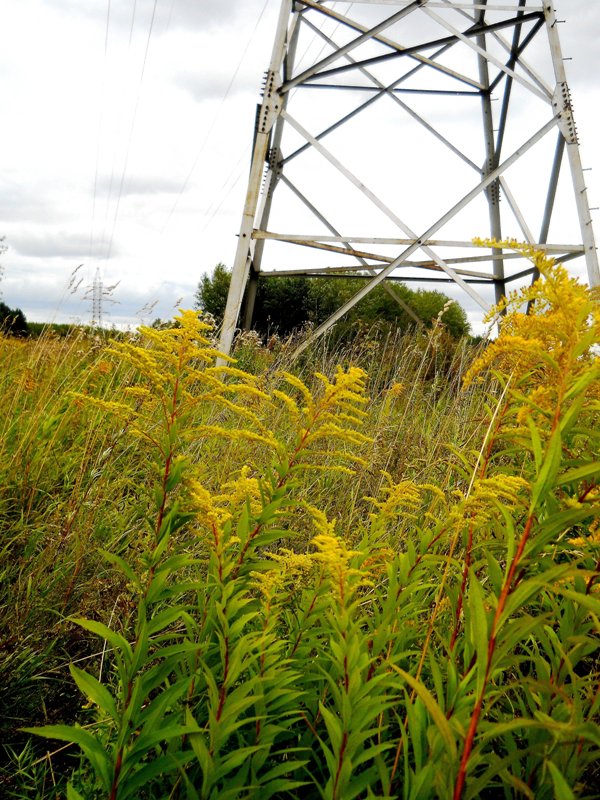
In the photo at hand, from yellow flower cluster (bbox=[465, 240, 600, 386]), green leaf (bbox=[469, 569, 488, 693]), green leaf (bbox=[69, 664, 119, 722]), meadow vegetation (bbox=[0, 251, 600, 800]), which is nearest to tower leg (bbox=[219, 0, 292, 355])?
meadow vegetation (bbox=[0, 251, 600, 800])

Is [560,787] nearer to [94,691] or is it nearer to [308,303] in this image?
[94,691]

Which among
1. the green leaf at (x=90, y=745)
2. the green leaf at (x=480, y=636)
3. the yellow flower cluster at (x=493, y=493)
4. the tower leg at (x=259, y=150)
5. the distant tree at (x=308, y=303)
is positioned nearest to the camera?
the green leaf at (x=480, y=636)

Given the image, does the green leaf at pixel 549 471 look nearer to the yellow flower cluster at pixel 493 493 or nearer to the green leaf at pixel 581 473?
the green leaf at pixel 581 473

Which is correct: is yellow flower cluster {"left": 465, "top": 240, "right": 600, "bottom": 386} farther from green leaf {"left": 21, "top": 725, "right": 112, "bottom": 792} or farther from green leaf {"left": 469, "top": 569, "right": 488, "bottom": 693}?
green leaf {"left": 21, "top": 725, "right": 112, "bottom": 792}

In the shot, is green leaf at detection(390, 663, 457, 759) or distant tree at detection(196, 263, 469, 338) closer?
green leaf at detection(390, 663, 457, 759)

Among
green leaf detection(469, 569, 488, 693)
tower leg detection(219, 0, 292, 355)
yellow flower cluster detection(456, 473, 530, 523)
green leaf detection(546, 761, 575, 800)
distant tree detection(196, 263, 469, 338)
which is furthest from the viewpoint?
distant tree detection(196, 263, 469, 338)

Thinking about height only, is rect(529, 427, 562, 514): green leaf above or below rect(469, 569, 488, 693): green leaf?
above

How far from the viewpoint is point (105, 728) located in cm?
141

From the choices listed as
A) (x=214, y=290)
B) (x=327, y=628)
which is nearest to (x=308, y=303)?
(x=214, y=290)

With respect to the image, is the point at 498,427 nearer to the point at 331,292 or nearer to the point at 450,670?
the point at 450,670

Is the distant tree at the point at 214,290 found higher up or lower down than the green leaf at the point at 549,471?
higher up

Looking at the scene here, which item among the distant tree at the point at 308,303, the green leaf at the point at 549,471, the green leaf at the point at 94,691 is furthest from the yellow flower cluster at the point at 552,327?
the distant tree at the point at 308,303

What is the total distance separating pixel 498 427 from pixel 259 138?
472 centimetres

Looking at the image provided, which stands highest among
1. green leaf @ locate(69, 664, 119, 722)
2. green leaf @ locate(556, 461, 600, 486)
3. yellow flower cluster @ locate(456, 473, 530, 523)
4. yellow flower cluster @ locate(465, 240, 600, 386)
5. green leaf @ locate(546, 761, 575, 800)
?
yellow flower cluster @ locate(465, 240, 600, 386)
